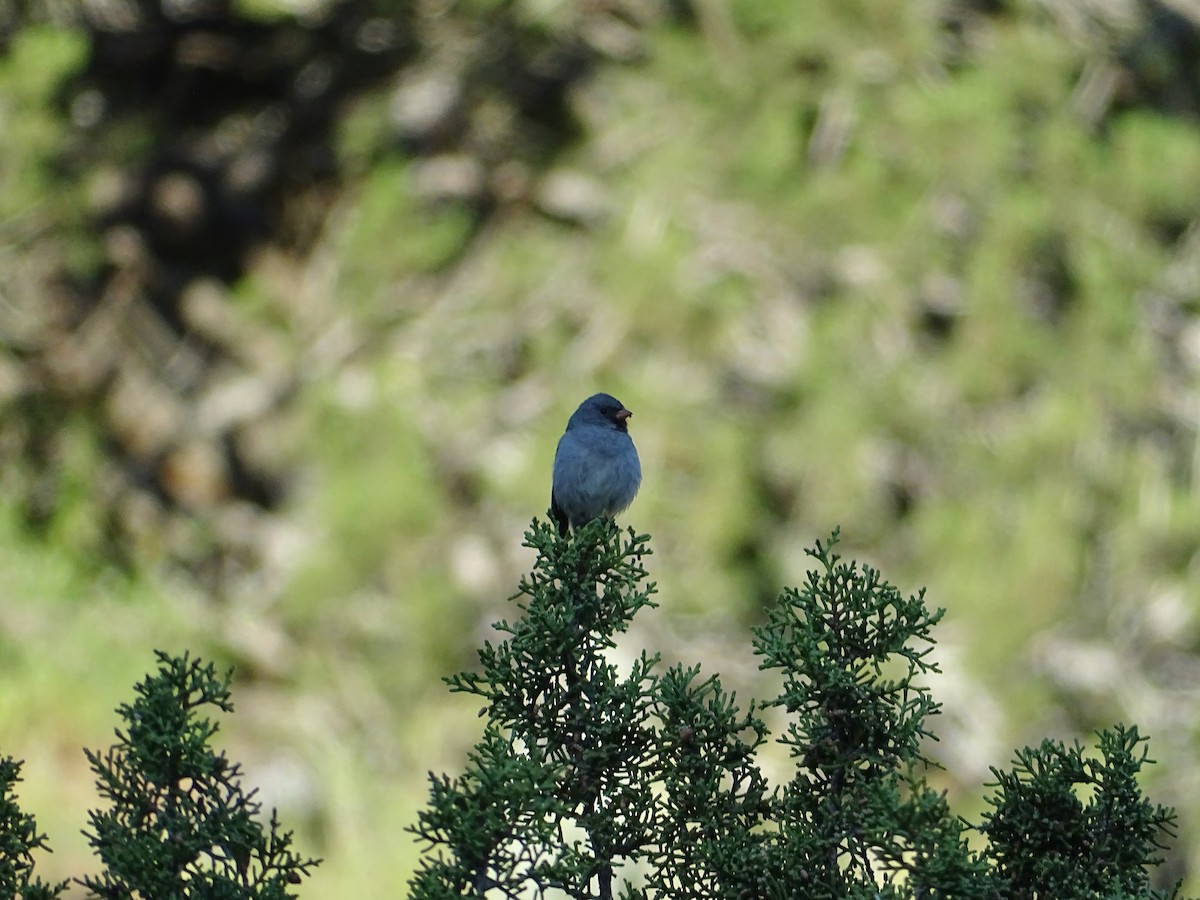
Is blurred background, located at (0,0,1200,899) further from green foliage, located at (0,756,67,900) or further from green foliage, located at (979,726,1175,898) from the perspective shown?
Result: green foliage, located at (979,726,1175,898)

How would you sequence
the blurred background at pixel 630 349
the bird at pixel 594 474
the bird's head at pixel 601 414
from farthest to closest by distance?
1. the blurred background at pixel 630 349
2. the bird's head at pixel 601 414
3. the bird at pixel 594 474

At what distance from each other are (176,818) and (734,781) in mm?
814

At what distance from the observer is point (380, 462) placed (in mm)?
7137

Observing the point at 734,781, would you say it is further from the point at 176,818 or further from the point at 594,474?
the point at 594,474

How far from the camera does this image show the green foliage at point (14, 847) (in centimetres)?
208

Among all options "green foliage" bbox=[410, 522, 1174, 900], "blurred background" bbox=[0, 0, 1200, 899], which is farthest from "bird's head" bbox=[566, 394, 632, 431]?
"blurred background" bbox=[0, 0, 1200, 899]

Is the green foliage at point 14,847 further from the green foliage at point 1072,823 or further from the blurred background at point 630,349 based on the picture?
the blurred background at point 630,349

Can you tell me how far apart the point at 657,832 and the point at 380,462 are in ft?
17.2

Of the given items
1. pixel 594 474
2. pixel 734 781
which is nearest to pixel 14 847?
pixel 734 781

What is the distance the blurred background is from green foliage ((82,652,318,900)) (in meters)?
4.31

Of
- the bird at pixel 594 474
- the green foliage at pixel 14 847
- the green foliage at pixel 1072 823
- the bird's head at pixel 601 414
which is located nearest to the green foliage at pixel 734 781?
the green foliage at pixel 1072 823

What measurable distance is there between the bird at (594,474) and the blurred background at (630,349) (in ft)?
11.8

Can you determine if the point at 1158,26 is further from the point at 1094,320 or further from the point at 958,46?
the point at 1094,320

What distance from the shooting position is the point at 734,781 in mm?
2104
